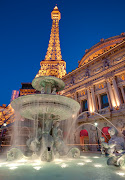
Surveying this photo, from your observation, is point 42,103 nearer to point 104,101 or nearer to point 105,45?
point 104,101

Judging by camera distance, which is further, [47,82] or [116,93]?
[116,93]

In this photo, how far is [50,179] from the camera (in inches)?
119

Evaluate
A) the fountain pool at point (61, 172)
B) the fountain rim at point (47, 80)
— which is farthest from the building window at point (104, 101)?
the fountain pool at point (61, 172)

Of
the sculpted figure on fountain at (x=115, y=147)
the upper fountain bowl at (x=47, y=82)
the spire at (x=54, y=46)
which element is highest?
the spire at (x=54, y=46)

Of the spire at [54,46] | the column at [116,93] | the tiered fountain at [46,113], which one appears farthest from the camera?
the spire at [54,46]

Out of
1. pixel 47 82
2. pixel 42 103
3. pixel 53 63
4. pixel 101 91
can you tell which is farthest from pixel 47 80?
pixel 53 63

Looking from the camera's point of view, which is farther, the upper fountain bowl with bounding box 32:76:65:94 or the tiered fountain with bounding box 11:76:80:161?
the upper fountain bowl with bounding box 32:76:65:94

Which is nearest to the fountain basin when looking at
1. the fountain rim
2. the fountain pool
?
the fountain rim

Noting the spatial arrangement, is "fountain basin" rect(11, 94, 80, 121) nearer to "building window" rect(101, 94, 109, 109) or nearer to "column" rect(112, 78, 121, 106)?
"column" rect(112, 78, 121, 106)

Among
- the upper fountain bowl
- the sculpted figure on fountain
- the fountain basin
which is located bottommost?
the sculpted figure on fountain

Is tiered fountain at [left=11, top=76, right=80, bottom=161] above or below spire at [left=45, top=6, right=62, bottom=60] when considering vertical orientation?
below

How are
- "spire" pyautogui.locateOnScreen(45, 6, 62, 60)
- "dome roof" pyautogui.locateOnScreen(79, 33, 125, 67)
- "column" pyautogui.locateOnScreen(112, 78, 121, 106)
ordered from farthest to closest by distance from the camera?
"spire" pyautogui.locateOnScreen(45, 6, 62, 60) → "dome roof" pyautogui.locateOnScreen(79, 33, 125, 67) → "column" pyautogui.locateOnScreen(112, 78, 121, 106)

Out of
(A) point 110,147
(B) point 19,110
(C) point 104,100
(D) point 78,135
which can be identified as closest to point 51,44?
(C) point 104,100

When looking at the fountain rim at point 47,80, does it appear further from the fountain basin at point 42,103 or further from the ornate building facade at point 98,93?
the ornate building facade at point 98,93
